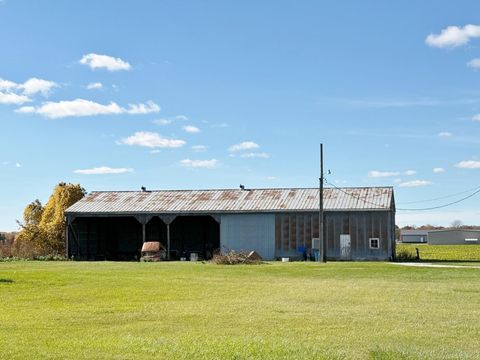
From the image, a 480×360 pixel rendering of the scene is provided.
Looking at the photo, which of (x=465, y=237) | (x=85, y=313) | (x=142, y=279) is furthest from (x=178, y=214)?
(x=465, y=237)

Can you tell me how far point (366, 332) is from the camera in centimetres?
1428

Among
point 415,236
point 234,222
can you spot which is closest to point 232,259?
point 234,222

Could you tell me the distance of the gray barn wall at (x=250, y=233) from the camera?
5462 cm

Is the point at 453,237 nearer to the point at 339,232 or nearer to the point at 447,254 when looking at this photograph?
the point at 447,254

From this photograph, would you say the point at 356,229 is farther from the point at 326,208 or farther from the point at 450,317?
the point at 450,317

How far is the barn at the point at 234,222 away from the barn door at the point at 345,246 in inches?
2.8

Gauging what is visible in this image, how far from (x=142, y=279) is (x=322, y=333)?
1670 cm

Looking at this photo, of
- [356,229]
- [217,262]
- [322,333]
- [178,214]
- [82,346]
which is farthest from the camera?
[178,214]

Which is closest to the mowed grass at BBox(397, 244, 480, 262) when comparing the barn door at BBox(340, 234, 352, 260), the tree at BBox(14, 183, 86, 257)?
the barn door at BBox(340, 234, 352, 260)

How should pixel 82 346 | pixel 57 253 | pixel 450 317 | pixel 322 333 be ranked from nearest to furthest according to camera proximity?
1. pixel 82 346
2. pixel 322 333
3. pixel 450 317
4. pixel 57 253

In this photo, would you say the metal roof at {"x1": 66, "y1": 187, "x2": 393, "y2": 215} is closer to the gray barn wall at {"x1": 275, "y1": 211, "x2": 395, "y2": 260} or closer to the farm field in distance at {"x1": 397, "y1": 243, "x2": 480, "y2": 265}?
the gray barn wall at {"x1": 275, "y1": 211, "x2": 395, "y2": 260}

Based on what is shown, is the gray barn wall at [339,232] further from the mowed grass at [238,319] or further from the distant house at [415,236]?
the distant house at [415,236]

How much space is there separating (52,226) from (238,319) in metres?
50.7

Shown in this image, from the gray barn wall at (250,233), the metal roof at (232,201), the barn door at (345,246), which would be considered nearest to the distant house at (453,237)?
the metal roof at (232,201)
